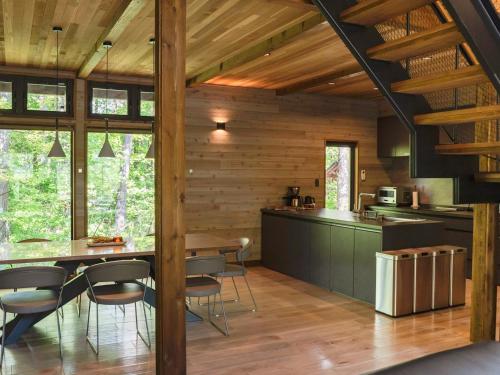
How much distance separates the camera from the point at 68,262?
4.64 meters

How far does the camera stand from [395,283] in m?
5.09

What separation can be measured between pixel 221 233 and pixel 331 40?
Result: 3693 millimetres

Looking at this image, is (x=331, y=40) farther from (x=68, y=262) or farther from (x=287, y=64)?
(x=68, y=262)

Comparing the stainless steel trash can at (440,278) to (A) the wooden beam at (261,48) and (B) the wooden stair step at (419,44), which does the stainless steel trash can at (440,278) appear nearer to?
(A) the wooden beam at (261,48)

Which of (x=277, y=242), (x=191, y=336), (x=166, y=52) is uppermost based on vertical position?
(x=166, y=52)

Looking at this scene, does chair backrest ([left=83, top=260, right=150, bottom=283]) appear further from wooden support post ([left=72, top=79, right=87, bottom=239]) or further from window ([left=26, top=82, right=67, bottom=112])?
window ([left=26, top=82, right=67, bottom=112])

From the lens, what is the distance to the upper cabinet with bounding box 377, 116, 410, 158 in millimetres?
8422

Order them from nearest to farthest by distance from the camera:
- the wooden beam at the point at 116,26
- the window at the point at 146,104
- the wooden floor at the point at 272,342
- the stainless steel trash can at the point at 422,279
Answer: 1. the wooden floor at the point at 272,342
2. the wooden beam at the point at 116,26
3. the stainless steel trash can at the point at 422,279
4. the window at the point at 146,104

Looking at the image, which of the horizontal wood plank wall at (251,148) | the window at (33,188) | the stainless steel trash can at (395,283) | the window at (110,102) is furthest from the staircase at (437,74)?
the window at (33,188)

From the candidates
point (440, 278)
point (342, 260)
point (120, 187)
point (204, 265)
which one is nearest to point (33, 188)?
point (120, 187)

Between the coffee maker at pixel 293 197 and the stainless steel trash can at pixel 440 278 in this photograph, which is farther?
the coffee maker at pixel 293 197


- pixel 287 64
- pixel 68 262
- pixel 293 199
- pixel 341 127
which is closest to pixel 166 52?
pixel 68 262

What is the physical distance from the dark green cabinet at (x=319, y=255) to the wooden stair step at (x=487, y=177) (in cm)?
282

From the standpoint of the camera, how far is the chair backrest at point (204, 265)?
436 centimetres
